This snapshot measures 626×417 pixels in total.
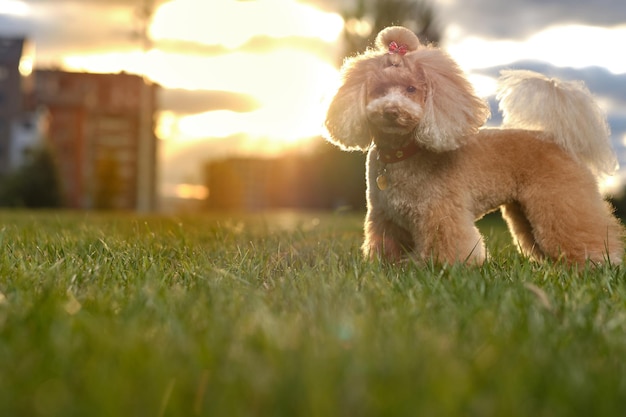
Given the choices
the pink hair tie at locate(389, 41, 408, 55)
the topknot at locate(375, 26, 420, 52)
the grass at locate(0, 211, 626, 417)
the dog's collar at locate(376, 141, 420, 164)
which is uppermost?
the topknot at locate(375, 26, 420, 52)

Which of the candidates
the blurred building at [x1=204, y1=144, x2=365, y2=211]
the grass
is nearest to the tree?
the blurred building at [x1=204, y1=144, x2=365, y2=211]

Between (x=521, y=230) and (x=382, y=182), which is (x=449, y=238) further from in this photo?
(x=521, y=230)

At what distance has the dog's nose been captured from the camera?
12.3 feet

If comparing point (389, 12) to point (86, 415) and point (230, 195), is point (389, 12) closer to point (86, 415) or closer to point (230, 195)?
point (230, 195)

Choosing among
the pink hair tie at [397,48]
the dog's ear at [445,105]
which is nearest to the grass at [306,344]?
the dog's ear at [445,105]

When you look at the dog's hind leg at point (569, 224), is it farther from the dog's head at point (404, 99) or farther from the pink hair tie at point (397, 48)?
the pink hair tie at point (397, 48)

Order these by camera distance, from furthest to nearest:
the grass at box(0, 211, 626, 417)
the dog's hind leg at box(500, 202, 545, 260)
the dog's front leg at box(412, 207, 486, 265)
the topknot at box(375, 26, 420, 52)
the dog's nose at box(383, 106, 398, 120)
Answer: the dog's hind leg at box(500, 202, 545, 260) → the topknot at box(375, 26, 420, 52) → the dog's front leg at box(412, 207, 486, 265) → the dog's nose at box(383, 106, 398, 120) → the grass at box(0, 211, 626, 417)

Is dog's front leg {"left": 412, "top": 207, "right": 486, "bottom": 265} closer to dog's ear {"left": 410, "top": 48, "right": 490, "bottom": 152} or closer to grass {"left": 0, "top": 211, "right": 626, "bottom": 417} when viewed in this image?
dog's ear {"left": 410, "top": 48, "right": 490, "bottom": 152}

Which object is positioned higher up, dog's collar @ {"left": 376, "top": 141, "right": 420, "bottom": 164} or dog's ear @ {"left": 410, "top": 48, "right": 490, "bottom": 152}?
dog's ear @ {"left": 410, "top": 48, "right": 490, "bottom": 152}

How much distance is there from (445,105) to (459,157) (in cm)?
35

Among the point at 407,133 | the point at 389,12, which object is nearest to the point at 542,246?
the point at 407,133

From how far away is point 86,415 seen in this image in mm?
1370

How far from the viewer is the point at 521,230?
460 cm

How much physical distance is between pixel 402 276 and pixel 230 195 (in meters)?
29.7
